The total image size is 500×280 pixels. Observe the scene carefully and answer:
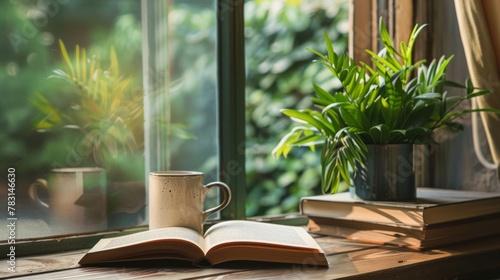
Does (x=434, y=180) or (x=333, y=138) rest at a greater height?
(x=333, y=138)

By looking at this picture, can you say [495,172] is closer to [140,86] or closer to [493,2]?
[493,2]

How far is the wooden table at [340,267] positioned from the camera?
1039 millimetres

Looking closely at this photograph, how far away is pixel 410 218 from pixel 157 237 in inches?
18.1

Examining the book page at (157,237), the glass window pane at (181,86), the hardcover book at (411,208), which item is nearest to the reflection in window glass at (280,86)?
the glass window pane at (181,86)

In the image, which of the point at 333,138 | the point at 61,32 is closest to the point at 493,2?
the point at 333,138

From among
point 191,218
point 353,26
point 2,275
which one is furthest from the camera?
point 353,26

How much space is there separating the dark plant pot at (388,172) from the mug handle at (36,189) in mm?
611

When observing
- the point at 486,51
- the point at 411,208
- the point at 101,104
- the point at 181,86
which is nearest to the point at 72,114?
the point at 101,104

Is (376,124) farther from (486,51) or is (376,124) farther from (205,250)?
(205,250)

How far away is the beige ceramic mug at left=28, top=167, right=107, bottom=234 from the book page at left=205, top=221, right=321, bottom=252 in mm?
251

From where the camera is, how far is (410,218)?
3.98ft

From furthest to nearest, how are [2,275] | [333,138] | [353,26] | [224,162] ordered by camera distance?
[353,26] → [224,162] → [333,138] → [2,275]

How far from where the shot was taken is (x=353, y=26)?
1.59 m

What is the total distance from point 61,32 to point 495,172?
0.99 metres
